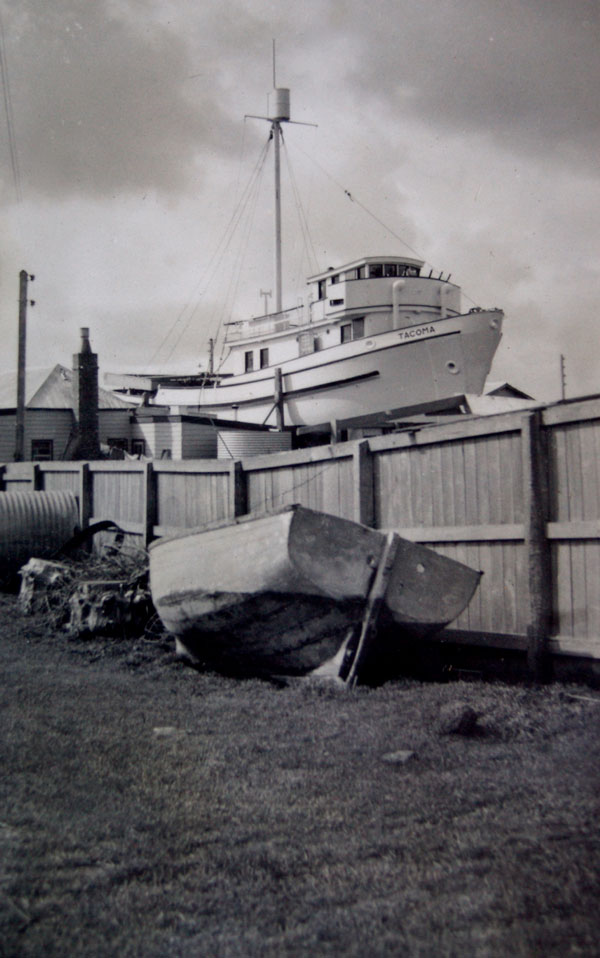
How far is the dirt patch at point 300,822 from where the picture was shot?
2770mm

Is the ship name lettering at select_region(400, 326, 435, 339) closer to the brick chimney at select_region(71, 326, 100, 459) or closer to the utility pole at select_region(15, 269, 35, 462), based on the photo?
the brick chimney at select_region(71, 326, 100, 459)

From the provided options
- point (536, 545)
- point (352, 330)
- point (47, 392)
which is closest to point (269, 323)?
point (352, 330)

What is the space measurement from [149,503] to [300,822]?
8.26 m

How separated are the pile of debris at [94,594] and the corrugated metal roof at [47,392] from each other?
935 inches

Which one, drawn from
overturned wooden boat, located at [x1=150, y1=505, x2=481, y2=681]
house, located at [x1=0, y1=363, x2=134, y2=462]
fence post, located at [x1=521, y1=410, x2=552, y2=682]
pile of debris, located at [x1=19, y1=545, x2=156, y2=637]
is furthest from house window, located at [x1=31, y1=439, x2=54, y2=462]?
fence post, located at [x1=521, y1=410, x2=552, y2=682]

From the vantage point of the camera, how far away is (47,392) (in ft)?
112

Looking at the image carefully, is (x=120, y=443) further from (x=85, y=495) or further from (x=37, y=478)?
(x=85, y=495)

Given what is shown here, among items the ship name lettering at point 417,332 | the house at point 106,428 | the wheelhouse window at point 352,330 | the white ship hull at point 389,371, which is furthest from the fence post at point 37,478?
the house at point 106,428

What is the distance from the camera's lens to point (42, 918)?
287 centimetres

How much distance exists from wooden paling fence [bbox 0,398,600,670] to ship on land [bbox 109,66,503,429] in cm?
1229

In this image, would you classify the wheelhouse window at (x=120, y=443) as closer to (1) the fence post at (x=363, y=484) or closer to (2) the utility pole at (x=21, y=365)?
(2) the utility pole at (x=21, y=365)

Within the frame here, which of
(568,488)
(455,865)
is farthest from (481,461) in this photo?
(455,865)

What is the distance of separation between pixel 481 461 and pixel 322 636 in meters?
2.03

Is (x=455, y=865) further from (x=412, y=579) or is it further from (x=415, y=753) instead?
(x=412, y=579)
